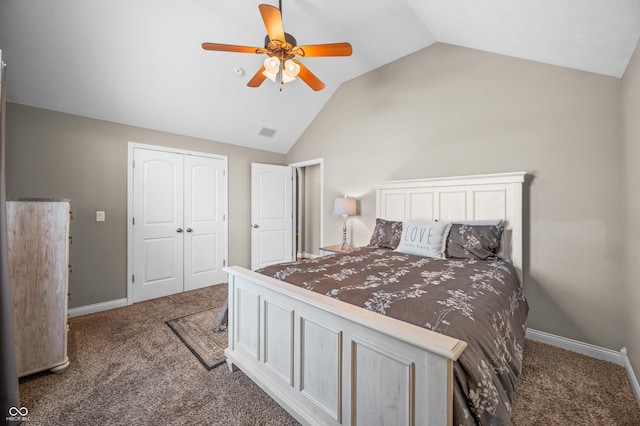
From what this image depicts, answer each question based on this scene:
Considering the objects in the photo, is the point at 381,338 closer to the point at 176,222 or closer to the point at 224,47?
the point at 224,47

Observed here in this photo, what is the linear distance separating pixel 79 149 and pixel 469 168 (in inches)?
170

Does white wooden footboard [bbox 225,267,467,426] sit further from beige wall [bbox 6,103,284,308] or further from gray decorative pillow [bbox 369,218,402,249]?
beige wall [bbox 6,103,284,308]

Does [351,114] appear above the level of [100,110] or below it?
above

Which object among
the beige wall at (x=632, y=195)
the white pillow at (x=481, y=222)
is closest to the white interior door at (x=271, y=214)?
the white pillow at (x=481, y=222)

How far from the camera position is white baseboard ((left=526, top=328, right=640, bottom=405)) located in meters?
1.97

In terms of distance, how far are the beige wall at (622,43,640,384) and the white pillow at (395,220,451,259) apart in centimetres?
119

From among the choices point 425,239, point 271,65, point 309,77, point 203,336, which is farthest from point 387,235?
point 203,336

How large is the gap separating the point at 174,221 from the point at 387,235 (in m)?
2.87

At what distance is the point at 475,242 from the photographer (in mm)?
2400

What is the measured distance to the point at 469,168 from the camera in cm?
287

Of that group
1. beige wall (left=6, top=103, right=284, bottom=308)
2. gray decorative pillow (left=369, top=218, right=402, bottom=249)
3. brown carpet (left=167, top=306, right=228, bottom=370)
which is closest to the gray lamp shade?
gray decorative pillow (left=369, top=218, right=402, bottom=249)

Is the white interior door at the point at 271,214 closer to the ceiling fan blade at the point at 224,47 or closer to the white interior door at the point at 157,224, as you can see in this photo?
the white interior door at the point at 157,224

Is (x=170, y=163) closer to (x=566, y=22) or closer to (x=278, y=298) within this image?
(x=278, y=298)

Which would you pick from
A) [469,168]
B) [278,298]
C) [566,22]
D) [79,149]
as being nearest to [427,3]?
[566,22]
